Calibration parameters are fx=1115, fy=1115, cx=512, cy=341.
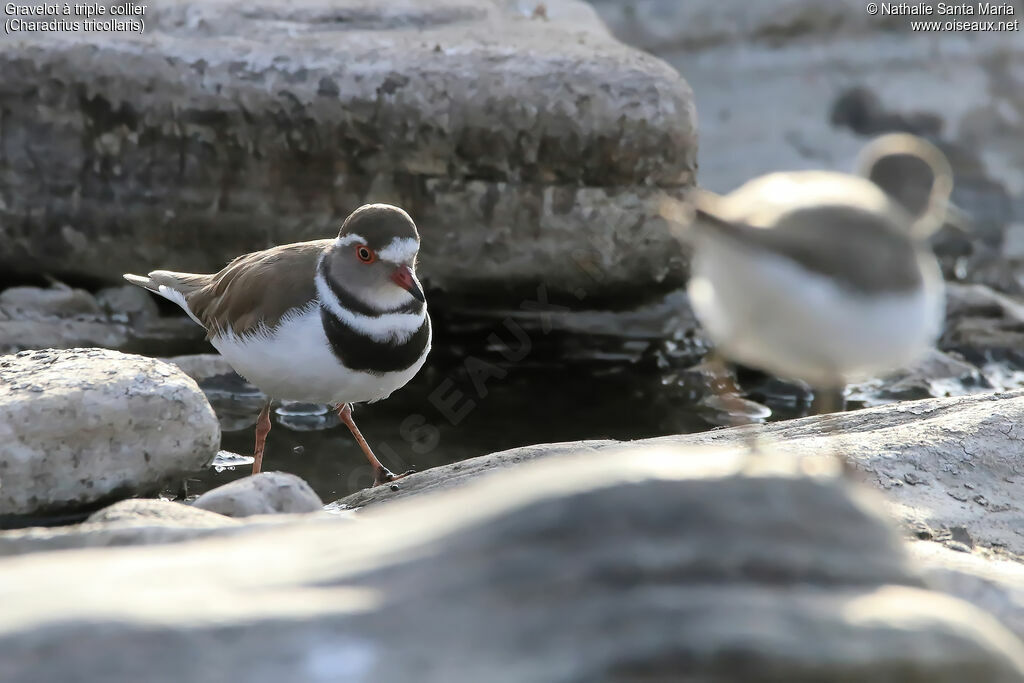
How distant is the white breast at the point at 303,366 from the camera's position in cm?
468

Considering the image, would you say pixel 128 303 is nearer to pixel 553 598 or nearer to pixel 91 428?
pixel 91 428

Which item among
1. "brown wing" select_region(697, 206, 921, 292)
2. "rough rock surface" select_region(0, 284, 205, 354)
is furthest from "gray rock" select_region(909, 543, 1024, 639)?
"rough rock surface" select_region(0, 284, 205, 354)

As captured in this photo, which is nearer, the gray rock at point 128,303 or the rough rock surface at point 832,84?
the gray rock at point 128,303

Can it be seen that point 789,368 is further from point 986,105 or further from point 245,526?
point 986,105

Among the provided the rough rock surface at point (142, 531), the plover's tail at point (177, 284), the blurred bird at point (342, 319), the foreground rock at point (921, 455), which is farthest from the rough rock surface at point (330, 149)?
the rough rock surface at point (142, 531)

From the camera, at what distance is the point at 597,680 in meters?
1.90

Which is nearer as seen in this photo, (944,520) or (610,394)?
(944,520)

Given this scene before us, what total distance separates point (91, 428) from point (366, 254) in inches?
51.3

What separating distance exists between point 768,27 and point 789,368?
973cm

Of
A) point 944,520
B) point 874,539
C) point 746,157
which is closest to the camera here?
point 874,539

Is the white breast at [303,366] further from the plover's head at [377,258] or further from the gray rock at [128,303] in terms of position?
the gray rock at [128,303]

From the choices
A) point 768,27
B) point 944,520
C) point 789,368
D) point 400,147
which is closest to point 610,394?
point 400,147

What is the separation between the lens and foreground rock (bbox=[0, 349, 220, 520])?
4.29m

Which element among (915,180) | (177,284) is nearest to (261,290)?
(177,284)
